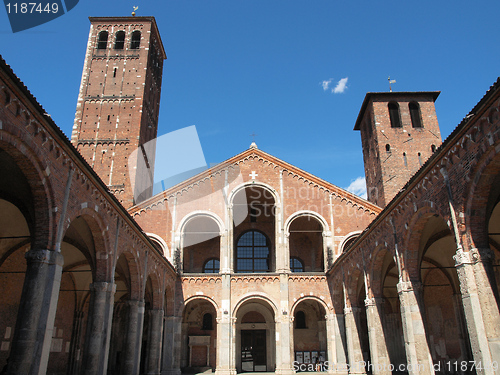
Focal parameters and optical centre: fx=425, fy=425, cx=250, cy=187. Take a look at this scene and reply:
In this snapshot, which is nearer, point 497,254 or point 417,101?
point 497,254

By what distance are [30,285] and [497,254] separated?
15.0m

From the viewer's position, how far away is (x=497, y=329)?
9.16 metres

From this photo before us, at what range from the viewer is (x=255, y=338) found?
26.0 metres

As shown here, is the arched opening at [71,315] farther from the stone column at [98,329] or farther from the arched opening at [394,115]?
the arched opening at [394,115]

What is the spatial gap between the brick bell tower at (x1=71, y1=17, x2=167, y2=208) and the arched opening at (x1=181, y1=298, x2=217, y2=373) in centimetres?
857

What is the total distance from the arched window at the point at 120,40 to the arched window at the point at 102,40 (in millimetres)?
867

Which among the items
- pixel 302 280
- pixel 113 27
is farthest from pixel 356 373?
pixel 113 27

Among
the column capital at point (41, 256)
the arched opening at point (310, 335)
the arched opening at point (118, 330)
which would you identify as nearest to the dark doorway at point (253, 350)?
the arched opening at point (310, 335)

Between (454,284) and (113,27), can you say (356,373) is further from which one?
(113,27)

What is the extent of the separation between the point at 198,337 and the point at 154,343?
6725 mm

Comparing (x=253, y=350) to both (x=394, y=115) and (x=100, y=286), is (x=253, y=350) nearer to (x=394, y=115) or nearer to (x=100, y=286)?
(x=100, y=286)

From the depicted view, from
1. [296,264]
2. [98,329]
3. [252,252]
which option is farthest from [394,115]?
[98,329]

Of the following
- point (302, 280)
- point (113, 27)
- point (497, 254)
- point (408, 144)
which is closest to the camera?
point (497, 254)

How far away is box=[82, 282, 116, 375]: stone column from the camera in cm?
1252
